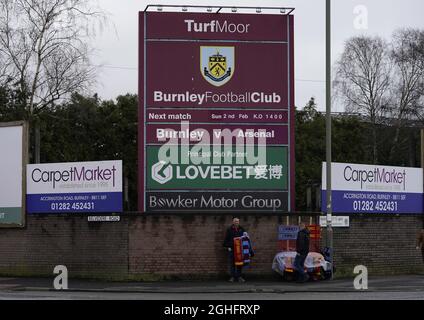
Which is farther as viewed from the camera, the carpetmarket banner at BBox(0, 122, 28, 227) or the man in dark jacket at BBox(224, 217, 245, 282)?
the carpetmarket banner at BBox(0, 122, 28, 227)

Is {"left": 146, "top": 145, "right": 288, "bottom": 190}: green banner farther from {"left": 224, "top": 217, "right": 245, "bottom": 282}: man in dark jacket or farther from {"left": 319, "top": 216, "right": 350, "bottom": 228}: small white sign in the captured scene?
{"left": 319, "top": 216, "right": 350, "bottom": 228}: small white sign

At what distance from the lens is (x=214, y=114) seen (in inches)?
883

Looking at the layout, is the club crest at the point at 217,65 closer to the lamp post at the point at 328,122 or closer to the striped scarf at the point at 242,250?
the lamp post at the point at 328,122

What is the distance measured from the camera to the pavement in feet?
62.8

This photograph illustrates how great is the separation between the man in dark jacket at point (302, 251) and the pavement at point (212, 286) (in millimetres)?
290

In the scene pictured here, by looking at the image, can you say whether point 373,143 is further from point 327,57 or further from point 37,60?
point 327,57

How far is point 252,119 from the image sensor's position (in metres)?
22.5

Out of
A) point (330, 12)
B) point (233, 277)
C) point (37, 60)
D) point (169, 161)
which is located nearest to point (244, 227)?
point (233, 277)

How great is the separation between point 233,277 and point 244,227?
161 cm

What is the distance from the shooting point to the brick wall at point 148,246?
2188 centimetres

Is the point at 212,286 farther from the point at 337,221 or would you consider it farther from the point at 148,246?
the point at 337,221

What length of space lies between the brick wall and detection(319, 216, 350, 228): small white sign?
0.90ft

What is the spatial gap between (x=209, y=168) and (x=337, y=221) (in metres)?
4.24

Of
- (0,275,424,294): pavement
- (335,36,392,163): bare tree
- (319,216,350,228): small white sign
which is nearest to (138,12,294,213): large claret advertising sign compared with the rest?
(319,216,350,228): small white sign
